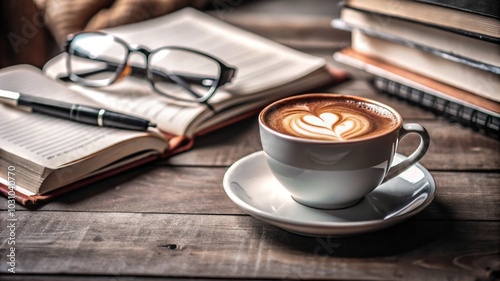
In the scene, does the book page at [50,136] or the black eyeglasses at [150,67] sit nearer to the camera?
the book page at [50,136]

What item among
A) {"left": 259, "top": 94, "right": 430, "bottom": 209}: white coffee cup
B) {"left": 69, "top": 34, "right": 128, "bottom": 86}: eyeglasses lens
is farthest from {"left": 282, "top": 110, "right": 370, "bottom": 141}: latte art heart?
{"left": 69, "top": 34, "right": 128, "bottom": 86}: eyeglasses lens

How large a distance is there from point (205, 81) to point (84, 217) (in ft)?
1.27

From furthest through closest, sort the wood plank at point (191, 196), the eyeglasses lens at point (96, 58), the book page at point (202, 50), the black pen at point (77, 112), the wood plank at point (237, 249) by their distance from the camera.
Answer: the eyeglasses lens at point (96, 58)
the book page at point (202, 50)
the black pen at point (77, 112)
the wood plank at point (191, 196)
the wood plank at point (237, 249)

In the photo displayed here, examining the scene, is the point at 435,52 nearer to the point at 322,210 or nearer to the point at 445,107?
the point at 445,107

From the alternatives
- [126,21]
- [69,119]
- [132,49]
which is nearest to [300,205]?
[69,119]

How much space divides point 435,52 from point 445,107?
0.29 ft

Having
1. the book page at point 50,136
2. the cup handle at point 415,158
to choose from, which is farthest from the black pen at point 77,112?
the cup handle at point 415,158

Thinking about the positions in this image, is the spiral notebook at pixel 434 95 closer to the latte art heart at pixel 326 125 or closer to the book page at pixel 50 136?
the latte art heart at pixel 326 125

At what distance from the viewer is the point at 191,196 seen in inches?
30.9

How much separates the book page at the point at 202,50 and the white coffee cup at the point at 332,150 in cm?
27

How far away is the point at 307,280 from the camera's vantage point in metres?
0.60

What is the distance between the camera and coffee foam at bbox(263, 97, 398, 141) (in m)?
0.68

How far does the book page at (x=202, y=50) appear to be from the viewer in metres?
0.99

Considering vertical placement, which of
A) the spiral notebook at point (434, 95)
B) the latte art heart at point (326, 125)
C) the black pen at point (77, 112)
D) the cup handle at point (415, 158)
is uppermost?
the latte art heart at point (326, 125)
